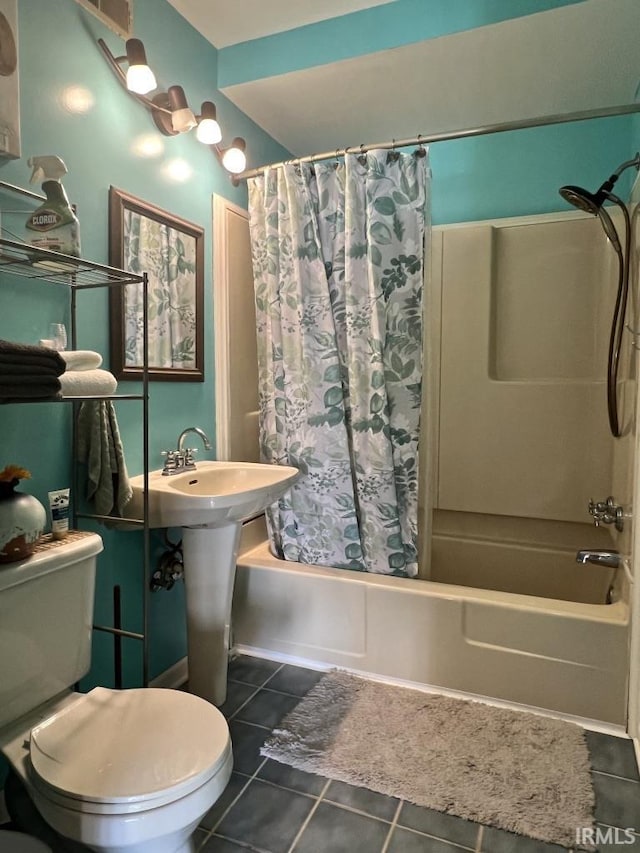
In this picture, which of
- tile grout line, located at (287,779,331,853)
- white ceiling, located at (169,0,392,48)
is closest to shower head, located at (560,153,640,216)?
white ceiling, located at (169,0,392,48)

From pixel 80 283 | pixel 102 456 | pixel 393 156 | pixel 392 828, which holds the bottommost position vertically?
pixel 392 828

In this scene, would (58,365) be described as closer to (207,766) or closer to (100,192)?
(100,192)

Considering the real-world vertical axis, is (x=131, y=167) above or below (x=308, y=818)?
above

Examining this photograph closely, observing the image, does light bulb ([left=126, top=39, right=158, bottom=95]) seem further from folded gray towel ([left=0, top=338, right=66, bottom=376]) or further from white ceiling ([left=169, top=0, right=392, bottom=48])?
folded gray towel ([left=0, top=338, right=66, bottom=376])

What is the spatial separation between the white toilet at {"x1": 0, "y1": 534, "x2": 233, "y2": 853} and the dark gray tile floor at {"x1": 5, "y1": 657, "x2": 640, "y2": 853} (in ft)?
0.84

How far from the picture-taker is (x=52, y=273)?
4.71 feet

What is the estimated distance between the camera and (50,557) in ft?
4.15

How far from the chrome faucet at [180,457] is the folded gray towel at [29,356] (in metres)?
0.74

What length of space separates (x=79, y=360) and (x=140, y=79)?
0.95m

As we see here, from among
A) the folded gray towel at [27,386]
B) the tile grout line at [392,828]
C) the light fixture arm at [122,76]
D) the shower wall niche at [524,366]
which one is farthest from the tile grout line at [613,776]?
the light fixture arm at [122,76]

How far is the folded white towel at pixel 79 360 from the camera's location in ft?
4.31

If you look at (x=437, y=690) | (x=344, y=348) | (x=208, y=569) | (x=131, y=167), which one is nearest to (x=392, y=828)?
(x=437, y=690)

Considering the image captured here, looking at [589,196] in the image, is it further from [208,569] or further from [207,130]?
[208,569]

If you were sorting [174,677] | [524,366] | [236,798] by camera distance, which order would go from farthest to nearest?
[524,366]
[174,677]
[236,798]
